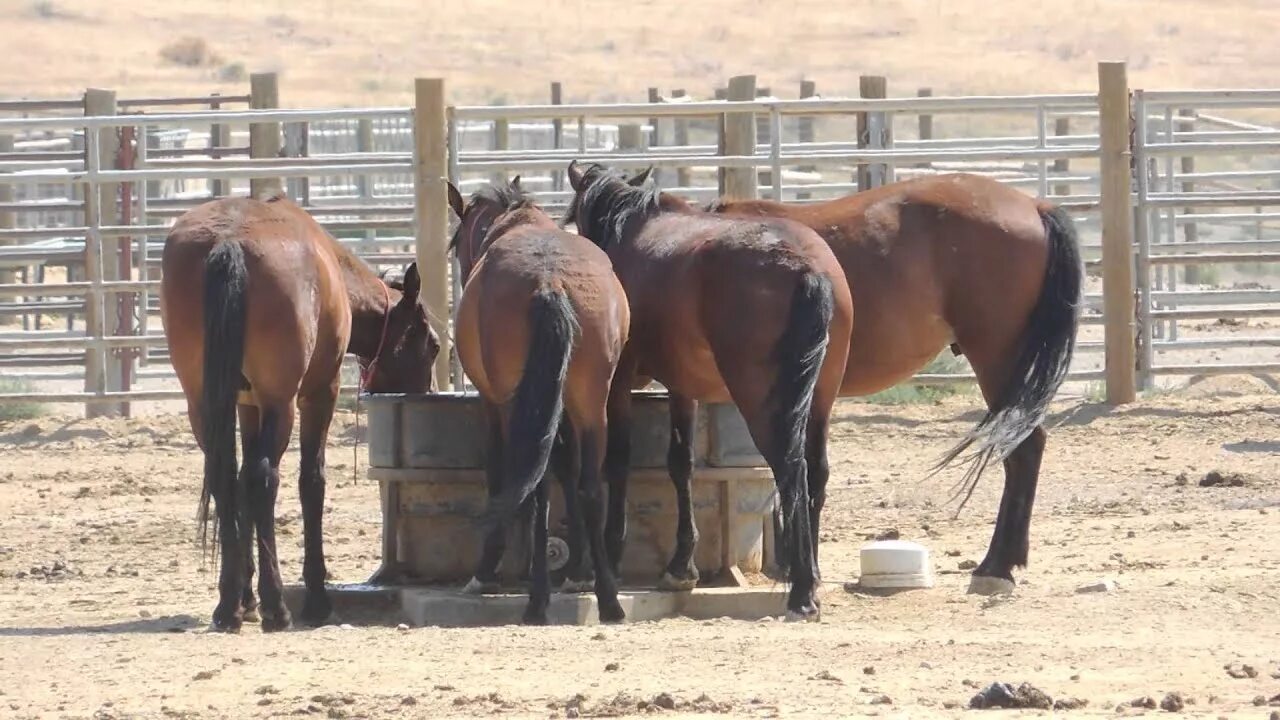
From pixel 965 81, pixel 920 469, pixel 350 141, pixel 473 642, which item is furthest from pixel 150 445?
pixel 965 81

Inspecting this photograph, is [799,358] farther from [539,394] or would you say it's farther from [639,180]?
[639,180]

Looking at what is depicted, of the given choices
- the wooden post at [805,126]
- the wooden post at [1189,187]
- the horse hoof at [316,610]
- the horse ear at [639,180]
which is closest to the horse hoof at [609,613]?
the horse hoof at [316,610]

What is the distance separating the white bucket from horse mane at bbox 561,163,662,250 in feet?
5.32

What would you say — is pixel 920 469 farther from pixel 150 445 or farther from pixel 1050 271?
pixel 150 445

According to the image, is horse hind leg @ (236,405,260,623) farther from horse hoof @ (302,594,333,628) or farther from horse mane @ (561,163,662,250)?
horse mane @ (561,163,662,250)

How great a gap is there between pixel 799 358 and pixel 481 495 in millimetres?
1512

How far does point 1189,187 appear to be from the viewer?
1909 cm

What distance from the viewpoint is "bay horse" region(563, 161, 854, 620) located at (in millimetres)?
6789

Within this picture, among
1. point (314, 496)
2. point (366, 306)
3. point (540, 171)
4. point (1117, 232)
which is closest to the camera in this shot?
point (314, 496)

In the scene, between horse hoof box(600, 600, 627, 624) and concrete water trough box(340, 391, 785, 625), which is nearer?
horse hoof box(600, 600, 627, 624)

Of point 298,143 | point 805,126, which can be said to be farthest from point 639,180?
point 805,126

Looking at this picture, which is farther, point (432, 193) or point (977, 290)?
point (432, 193)

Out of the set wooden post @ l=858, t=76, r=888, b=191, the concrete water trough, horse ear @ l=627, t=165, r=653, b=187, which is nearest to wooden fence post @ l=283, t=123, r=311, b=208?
wooden post @ l=858, t=76, r=888, b=191

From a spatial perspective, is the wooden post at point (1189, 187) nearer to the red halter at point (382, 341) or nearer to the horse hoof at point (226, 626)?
the red halter at point (382, 341)
